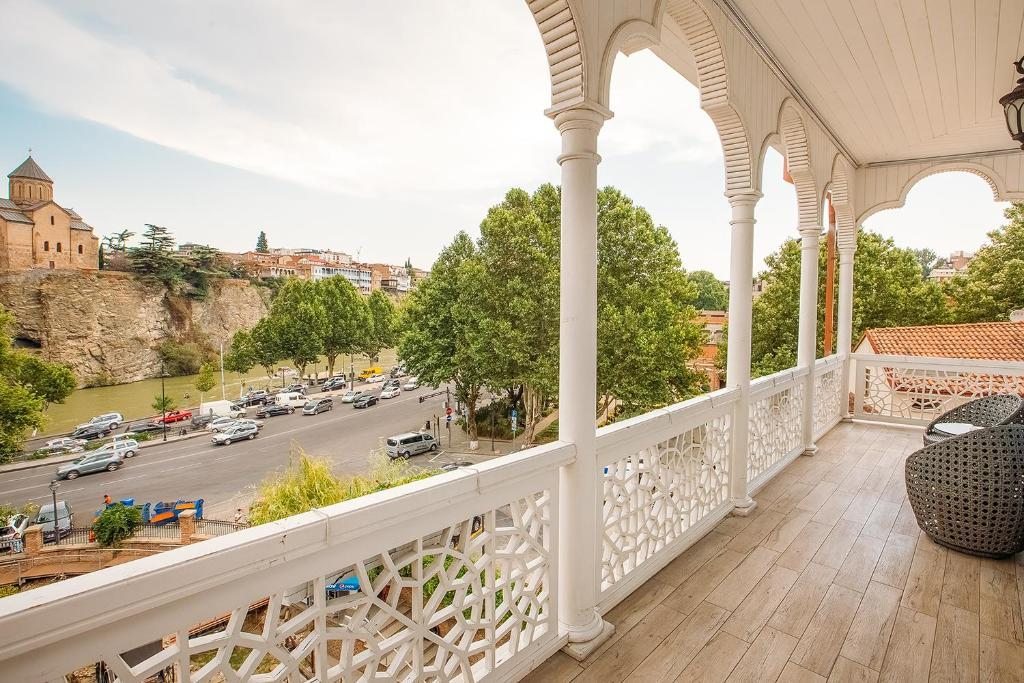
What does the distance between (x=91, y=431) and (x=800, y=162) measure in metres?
10.5

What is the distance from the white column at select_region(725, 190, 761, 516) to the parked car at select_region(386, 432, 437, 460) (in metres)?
12.9

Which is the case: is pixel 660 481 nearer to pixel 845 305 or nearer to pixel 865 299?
pixel 845 305

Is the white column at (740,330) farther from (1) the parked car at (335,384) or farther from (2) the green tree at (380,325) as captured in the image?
(1) the parked car at (335,384)

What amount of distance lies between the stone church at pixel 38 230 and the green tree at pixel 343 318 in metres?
9.64

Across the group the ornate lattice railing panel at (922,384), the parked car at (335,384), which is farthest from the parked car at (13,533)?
the ornate lattice railing panel at (922,384)

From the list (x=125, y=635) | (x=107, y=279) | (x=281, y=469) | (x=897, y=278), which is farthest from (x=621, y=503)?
(x=897, y=278)

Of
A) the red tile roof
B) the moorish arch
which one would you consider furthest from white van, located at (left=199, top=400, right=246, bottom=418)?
the red tile roof

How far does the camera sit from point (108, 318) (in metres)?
7.85

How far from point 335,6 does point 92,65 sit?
1141 cm

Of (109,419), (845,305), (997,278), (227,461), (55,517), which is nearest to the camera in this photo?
(845,305)

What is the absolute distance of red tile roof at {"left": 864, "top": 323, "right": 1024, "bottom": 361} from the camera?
940 centimetres

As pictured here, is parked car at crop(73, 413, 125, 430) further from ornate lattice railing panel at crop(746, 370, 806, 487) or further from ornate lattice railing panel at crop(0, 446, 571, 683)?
ornate lattice railing panel at crop(746, 370, 806, 487)

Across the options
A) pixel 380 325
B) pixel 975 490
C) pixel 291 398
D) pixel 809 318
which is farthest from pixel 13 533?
pixel 975 490

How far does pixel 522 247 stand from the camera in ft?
47.9
